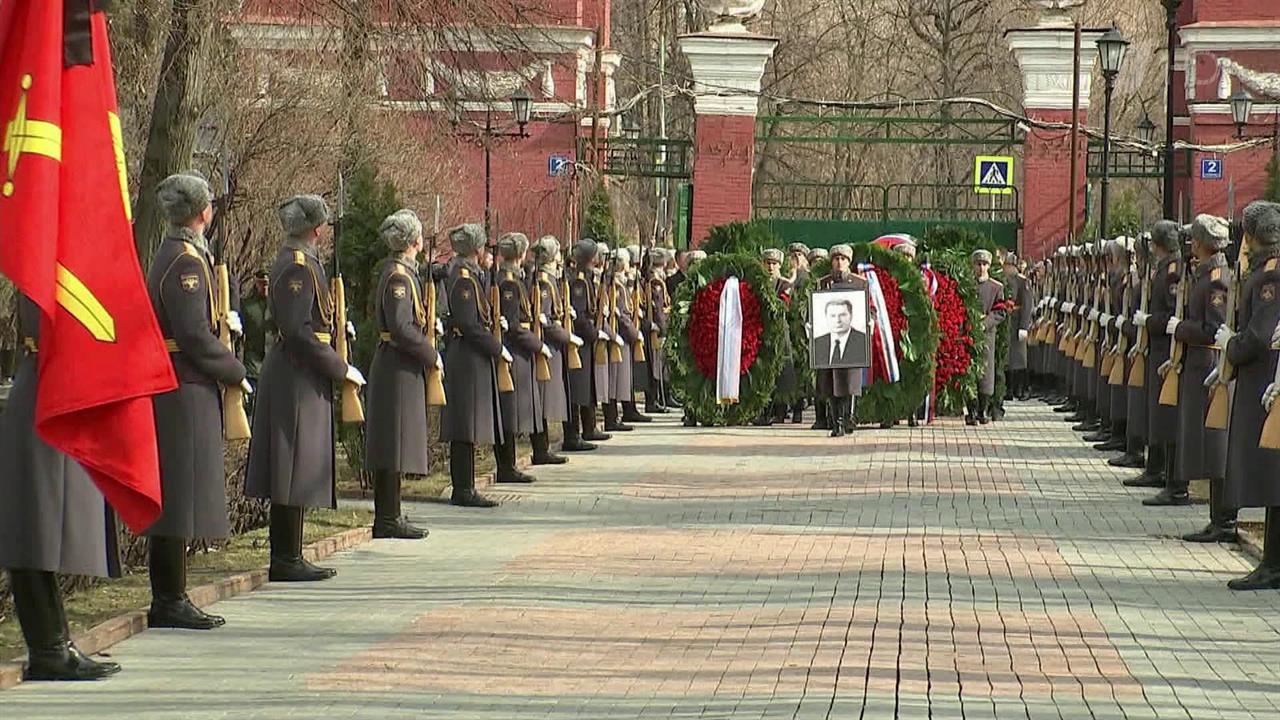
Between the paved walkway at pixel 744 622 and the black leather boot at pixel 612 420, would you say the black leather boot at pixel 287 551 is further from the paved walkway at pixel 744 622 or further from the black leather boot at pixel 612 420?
the black leather boot at pixel 612 420

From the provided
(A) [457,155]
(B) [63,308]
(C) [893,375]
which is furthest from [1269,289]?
(A) [457,155]

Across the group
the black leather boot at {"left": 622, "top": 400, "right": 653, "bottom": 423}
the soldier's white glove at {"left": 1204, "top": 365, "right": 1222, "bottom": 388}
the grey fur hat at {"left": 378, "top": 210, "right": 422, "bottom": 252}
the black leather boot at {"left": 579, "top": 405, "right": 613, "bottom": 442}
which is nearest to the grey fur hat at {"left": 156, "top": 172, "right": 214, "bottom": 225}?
the grey fur hat at {"left": 378, "top": 210, "right": 422, "bottom": 252}

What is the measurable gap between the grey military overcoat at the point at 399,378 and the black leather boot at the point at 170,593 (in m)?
4.21


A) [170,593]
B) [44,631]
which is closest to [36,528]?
[44,631]

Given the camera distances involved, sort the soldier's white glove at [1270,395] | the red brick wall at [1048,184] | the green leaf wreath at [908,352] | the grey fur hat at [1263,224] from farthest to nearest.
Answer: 1. the red brick wall at [1048,184]
2. the green leaf wreath at [908,352]
3. the grey fur hat at [1263,224]
4. the soldier's white glove at [1270,395]

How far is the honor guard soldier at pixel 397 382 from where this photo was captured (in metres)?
16.0

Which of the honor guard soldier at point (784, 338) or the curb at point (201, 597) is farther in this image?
the honor guard soldier at point (784, 338)

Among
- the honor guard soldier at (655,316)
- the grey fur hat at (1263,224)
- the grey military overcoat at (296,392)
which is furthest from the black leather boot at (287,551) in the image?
the honor guard soldier at (655,316)

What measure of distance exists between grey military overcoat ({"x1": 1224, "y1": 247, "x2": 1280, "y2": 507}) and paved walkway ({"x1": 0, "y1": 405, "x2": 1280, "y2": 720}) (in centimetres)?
58

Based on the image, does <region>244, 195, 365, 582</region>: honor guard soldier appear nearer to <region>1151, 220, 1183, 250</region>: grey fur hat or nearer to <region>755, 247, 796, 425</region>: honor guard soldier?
<region>1151, 220, 1183, 250</region>: grey fur hat

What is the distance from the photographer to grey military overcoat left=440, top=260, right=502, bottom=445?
18.4 m

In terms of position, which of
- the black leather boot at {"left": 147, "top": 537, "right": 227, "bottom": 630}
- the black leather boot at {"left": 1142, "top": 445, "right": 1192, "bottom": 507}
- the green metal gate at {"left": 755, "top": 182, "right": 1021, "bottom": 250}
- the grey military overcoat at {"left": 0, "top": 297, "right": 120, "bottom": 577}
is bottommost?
the black leather boot at {"left": 1142, "top": 445, "right": 1192, "bottom": 507}

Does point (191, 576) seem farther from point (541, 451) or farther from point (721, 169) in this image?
point (721, 169)

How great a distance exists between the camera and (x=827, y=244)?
125ft
